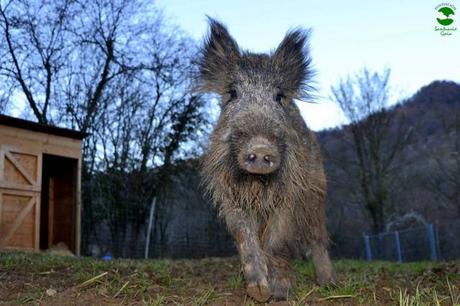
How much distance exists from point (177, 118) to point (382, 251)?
8.32 m

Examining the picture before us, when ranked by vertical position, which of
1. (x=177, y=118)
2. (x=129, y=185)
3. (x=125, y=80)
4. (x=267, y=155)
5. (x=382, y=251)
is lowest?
(x=382, y=251)

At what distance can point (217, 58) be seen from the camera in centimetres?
502

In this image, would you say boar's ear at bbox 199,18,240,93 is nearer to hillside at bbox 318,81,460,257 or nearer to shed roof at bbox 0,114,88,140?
shed roof at bbox 0,114,88,140

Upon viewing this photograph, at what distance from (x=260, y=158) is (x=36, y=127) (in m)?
8.29

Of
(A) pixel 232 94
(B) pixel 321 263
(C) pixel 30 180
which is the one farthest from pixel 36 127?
(B) pixel 321 263

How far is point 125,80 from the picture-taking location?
18.0 meters

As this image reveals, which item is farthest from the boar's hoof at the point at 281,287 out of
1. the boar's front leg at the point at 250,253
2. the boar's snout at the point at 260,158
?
the boar's snout at the point at 260,158

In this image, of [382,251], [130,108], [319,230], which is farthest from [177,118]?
[319,230]

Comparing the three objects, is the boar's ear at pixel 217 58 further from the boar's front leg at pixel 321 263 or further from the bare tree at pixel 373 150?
the bare tree at pixel 373 150

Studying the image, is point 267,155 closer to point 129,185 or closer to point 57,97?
point 129,185

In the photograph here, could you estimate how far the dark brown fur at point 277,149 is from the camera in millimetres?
4039

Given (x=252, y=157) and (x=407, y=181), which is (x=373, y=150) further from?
(x=252, y=157)

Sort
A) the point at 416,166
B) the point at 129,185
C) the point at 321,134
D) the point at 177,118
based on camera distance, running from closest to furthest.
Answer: the point at 129,185 < the point at 177,118 < the point at 416,166 < the point at 321,134

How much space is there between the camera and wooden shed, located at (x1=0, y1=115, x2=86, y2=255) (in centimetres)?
1013
